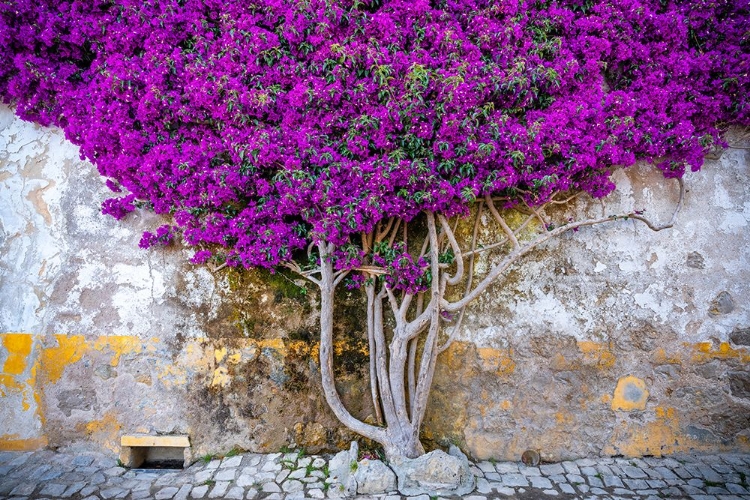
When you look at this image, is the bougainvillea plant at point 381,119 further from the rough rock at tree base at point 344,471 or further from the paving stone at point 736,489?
the paving stone at point 736,489

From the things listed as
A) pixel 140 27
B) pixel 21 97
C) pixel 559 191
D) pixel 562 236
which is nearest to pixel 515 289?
pixel 562 236

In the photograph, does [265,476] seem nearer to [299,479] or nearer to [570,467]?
[299,479]

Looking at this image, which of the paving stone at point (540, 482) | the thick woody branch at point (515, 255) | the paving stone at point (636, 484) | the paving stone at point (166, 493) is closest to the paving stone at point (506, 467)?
the paving stone at point (540, 482)

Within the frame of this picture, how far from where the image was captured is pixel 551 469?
3523 millimetres

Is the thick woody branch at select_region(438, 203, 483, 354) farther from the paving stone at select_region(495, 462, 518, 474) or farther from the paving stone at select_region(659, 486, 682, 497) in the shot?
the paving stone at select_region(659, 486, 682, 497)

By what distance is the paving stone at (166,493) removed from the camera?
3197 millimetres

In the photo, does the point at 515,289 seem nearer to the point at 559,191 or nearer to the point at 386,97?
the point at 559,191

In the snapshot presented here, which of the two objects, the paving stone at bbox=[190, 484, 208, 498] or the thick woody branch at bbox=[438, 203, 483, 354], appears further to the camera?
the thick woody branch at bbox=[438, 203, 483, 354]

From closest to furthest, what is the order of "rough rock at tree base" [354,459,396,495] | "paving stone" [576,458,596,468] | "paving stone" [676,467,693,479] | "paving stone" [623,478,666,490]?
"rough rock at tree base" [354,459,396,495]
"paving stone" [623,478,666,490]
"paving stone" [676,467,693,479]
"paving stone" [576,458,596,468]

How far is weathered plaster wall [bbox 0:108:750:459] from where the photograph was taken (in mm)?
3627

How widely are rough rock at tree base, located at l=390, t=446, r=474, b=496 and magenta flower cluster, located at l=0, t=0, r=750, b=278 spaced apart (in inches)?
46.7

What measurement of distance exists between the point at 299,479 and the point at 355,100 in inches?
104

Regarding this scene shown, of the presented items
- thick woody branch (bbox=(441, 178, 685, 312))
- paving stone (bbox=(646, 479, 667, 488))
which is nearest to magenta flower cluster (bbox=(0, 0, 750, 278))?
thick woody branch (bbox=(441, 178, 685, 312))

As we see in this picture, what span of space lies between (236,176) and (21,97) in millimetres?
1841
